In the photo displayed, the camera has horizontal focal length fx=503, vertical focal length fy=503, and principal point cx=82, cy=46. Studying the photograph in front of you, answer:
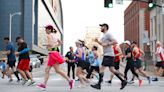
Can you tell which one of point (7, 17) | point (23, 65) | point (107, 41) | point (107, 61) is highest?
point (7, 17)

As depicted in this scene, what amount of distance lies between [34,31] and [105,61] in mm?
87289

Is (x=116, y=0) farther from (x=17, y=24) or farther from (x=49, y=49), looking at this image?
(x=17, y=24)

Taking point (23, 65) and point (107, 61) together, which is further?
point (23, 65)

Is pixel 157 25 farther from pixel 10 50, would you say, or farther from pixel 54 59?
pixel 54 59

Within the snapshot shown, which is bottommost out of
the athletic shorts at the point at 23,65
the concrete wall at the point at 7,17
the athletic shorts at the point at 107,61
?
the athletic shorts at the point at 23,65

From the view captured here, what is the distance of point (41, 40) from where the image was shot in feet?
360

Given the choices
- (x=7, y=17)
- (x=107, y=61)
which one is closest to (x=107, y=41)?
(x=107, y=61)

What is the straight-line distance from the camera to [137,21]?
107m

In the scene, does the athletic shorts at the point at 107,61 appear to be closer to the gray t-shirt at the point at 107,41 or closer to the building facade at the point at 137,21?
the gray t-shirt at the point at 107,41

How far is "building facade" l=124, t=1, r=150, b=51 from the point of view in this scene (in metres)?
99.3

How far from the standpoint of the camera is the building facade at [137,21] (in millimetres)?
99256

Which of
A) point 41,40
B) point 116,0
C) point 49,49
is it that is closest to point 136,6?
point 41,40

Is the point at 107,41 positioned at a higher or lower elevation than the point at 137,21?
lower

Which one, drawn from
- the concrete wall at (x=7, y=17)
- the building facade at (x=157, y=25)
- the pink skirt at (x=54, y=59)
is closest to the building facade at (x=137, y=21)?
the building facade at (x=157, y=25)
